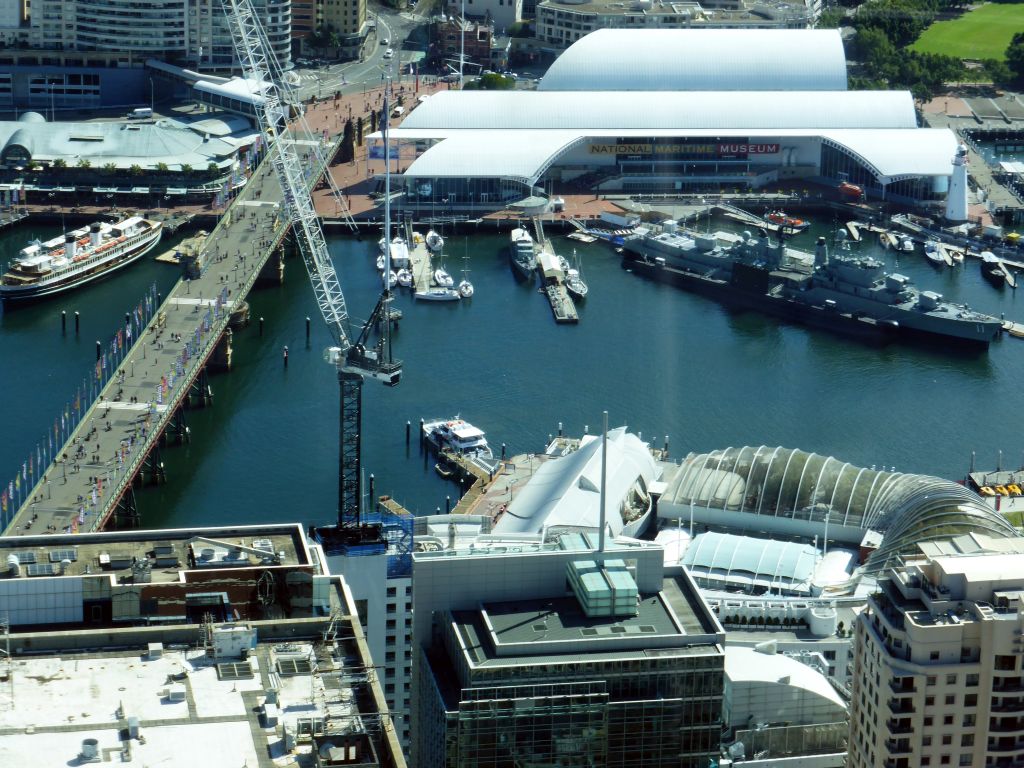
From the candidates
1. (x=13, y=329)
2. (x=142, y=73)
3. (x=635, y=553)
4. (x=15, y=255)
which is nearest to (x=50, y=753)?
(x=635, y=553)

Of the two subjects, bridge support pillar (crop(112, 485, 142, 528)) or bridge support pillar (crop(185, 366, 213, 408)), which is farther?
bridge support pillar (crop(185, 366, 213, 408))

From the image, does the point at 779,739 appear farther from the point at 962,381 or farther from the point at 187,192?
the point at 187,192

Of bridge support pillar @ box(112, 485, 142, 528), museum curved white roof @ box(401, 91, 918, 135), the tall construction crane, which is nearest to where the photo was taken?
the tall construction crane

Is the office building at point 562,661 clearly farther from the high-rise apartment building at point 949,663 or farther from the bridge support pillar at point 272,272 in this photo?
the bridge support pillar at point 272,272

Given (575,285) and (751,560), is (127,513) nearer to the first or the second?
(751,560)

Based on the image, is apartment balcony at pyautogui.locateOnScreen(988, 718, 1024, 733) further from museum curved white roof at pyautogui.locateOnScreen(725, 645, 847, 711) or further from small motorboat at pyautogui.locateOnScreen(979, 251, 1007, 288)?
small motorboat at pyautogui.locateOnScreen(979, 251, 1007, 288)

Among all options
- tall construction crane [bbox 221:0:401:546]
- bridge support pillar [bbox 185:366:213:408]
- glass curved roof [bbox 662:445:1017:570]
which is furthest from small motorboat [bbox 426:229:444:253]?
glass curved roof [bbox 662:445:1017:570]
